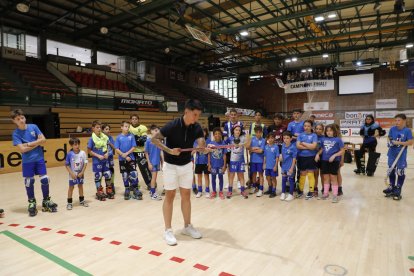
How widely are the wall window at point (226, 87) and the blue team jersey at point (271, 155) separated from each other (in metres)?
24.7

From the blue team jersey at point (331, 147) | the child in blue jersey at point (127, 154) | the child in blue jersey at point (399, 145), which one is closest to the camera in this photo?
the child in blue jersey at point (399, 145)

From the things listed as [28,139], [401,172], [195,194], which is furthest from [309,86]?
[28,139]

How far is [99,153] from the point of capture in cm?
511

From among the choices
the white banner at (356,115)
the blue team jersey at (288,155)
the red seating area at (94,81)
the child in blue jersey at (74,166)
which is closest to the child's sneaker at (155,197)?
the child in blue jersey at (74,166)

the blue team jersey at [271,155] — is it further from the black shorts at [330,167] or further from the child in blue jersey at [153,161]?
the child in blue jersey at [153,161]

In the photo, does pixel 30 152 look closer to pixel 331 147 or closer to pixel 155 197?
pixel 155 197

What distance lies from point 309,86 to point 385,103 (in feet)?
19.5

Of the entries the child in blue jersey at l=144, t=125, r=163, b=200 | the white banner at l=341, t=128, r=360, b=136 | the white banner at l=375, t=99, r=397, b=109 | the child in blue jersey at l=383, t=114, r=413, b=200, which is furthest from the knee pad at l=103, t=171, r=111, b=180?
the white banner at l=375, t=99, r=397, b=109

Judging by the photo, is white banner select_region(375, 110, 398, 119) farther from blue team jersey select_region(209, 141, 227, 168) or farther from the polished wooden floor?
blue team jersey select_region(209, 141, 227, 168)

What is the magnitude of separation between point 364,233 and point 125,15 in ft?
45.1

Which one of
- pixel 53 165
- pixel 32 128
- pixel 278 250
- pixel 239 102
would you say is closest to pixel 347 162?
pixel 278 250

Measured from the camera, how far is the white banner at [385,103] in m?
20.8

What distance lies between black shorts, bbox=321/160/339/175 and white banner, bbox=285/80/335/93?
20.0m

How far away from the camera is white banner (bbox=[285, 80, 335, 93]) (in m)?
22.7
